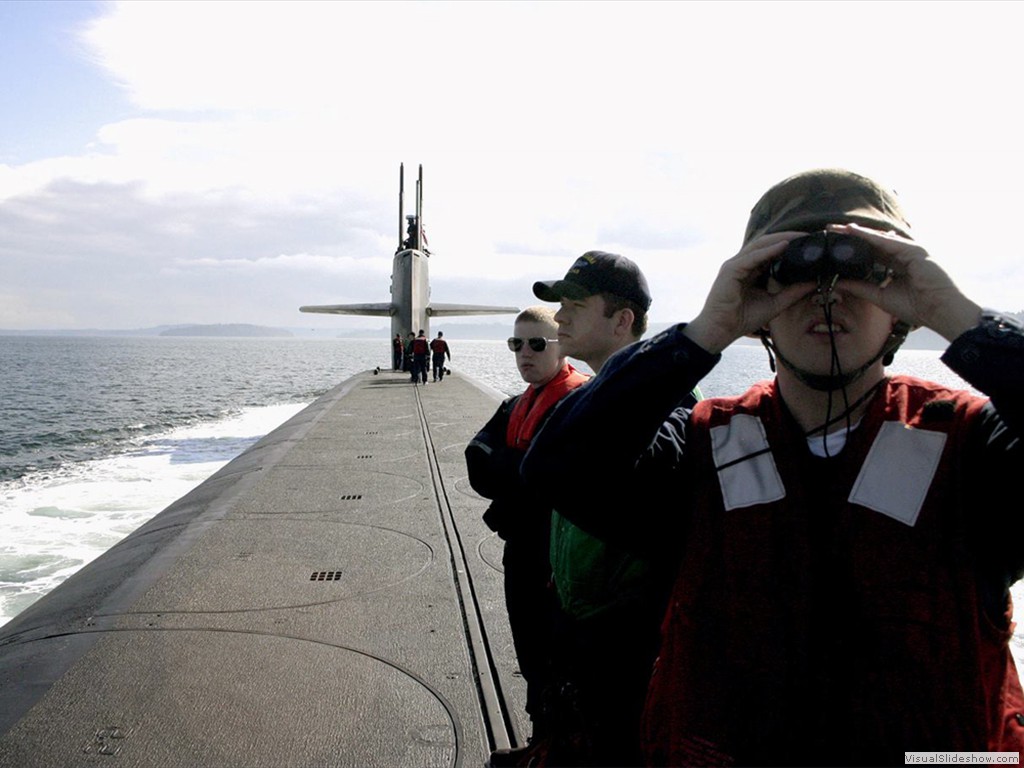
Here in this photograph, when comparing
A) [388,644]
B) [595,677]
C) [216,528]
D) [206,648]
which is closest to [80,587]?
[216,528]

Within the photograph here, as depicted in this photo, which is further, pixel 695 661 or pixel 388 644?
pixel 388 644

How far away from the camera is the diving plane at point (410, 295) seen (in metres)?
29.9

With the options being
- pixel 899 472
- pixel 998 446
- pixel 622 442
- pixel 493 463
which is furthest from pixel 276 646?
pixel 998 446

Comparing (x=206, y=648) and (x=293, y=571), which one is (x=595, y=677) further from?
(x=293, y=571)

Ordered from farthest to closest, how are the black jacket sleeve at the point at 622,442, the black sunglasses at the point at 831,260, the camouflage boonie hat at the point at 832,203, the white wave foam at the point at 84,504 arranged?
the white wave foam at the point at 84,504 → the black jacket sleeve at the point at 622,442 → the camouflage boonie hat at the point at 832,203 → the black sunglasses at the point at 831,260

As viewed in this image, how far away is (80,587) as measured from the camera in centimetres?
598

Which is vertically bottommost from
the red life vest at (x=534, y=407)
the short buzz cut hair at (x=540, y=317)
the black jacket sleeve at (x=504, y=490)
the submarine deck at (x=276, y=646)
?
the submarine deck at (x=276, y=646)

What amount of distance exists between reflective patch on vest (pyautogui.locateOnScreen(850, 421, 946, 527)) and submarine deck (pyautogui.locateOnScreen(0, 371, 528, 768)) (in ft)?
8.47

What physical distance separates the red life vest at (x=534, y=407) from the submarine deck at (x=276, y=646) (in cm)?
143

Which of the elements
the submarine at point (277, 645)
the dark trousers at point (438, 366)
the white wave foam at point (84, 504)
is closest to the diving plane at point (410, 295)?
the dark trousers at point (438, 366)

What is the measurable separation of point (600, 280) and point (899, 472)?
4.99ft

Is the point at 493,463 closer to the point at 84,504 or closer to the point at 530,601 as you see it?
the point at 530,601

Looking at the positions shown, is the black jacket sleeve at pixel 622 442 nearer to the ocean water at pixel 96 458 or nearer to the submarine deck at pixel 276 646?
the submarine deck at pixel 276 646

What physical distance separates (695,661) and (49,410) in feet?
126
